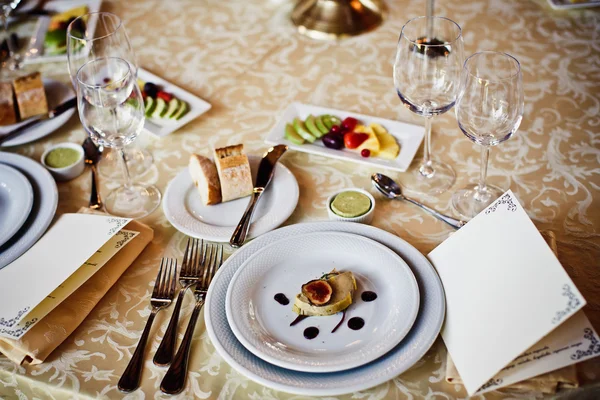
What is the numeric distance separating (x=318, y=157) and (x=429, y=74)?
33 centimetres

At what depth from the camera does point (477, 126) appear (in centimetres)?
111

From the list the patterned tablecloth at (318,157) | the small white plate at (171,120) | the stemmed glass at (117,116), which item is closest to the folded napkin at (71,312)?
the patterned tablecloth at (318,157)

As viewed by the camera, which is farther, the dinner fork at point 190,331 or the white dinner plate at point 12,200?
the white dinner plate at point 12,200

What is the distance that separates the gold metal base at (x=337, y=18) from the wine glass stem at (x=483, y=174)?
0.80m

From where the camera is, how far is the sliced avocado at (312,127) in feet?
4.63

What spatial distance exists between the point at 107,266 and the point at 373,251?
0.50m

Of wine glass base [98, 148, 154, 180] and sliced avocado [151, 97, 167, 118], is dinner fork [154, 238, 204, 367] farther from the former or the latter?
sliced avocado [151, 97, 167, 118]

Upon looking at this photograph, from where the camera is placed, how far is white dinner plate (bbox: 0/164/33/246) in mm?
1188

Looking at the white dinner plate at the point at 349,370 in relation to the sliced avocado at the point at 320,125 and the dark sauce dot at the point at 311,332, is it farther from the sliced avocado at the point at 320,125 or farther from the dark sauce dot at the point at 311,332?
the sliced avocado at the point at 320,125

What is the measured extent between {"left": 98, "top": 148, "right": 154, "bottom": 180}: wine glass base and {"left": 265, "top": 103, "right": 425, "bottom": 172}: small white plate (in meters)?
0.30

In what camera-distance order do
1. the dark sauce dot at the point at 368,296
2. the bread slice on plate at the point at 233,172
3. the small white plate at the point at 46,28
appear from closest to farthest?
the dark sauce dot at the point at 368,296, the bread slice on plate at the point at 233,172, the small white plate at the point at 46,28

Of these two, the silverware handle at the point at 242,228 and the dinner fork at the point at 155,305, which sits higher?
the silverware handle at the point at 242,228

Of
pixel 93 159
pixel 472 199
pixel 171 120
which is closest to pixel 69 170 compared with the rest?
pixel 93 159

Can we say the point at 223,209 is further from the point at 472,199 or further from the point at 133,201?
the point at 472,199
